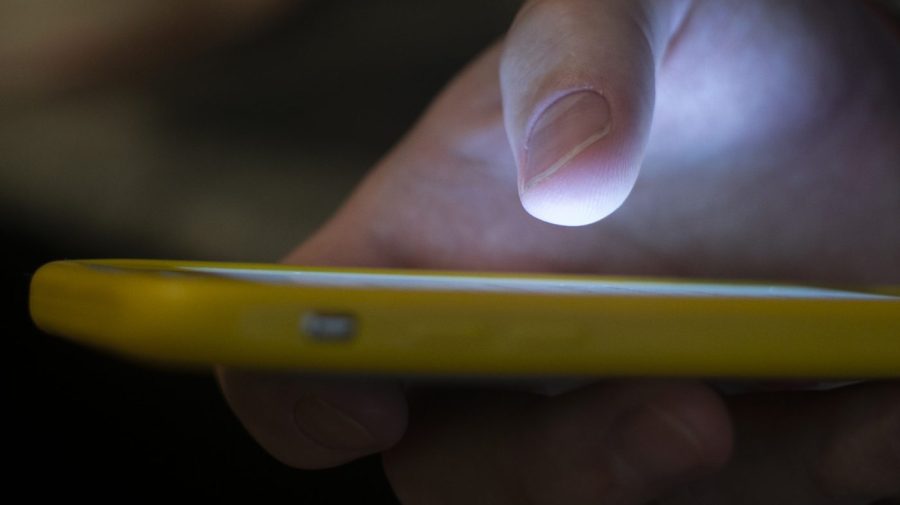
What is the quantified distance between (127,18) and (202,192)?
31 cm

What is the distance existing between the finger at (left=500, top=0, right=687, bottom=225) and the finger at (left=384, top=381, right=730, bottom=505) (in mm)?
126

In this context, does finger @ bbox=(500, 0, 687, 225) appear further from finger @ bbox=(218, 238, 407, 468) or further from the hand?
finger @ bbox=(218, 238, 407, 468)

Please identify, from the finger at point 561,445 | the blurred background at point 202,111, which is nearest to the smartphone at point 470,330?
the finger at point 561,445

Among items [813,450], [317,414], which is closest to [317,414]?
[317,414]

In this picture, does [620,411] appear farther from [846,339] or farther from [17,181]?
[17,181]

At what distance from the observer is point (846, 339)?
37cm

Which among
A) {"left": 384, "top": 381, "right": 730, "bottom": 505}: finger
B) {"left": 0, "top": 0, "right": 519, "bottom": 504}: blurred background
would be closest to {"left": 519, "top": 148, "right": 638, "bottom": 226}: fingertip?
{"left": 384, "top": 381, "right": 730, "bottom": 505}: finger

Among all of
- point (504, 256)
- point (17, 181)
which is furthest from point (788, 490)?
point (17, 181)

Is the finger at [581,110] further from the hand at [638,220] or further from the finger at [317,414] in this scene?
the finger at [317,414]

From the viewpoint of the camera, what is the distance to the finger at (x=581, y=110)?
53 centimetres

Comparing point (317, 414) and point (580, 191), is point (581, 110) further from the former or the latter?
point (317, 414)

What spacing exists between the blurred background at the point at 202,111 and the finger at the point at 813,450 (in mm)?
830

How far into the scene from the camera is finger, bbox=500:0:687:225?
532 mm

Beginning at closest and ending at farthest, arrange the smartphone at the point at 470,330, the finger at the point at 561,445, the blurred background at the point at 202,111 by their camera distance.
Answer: the smartphone at the point at 470,330 < the finger at the point at 561,445 < the blurred background at the point at 202,111
